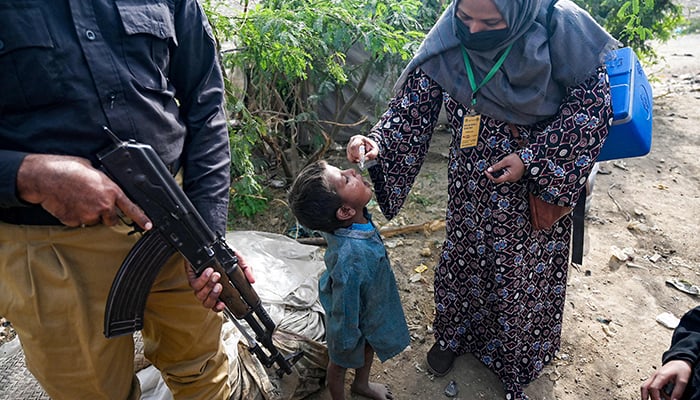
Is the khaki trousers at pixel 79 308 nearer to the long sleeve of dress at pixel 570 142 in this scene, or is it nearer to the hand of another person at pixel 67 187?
the hand of another person at pixel 67 187

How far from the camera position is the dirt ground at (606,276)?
2.61 metres

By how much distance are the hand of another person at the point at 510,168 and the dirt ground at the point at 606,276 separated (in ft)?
4.21

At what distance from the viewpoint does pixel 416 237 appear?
384cm

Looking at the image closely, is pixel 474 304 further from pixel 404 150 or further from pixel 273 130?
pixel 273 130

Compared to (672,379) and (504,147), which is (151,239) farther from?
(672,379)

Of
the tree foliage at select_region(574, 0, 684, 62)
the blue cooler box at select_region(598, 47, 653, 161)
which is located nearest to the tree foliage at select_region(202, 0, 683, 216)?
the tree foliage at select_region(574, 0, 684, 62)

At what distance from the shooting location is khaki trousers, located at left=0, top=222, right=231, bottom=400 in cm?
146

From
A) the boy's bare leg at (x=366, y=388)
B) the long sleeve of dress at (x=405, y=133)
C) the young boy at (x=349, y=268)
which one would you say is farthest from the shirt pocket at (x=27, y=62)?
the boy's bare leg at (x=366, y=388)

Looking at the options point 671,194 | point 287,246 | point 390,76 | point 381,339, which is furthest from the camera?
point 390,76

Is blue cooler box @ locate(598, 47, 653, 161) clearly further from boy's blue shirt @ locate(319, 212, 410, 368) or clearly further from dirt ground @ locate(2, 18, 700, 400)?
dirt ground @ locate(2, 18, 700, 400)

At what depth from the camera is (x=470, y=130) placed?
2.03 m

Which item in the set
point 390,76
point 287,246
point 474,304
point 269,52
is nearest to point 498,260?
point 474,304

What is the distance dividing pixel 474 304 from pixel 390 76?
294 centimetres

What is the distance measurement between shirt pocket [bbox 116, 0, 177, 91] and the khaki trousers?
20.0 inches
